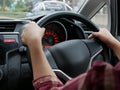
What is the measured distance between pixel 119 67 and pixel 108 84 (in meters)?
0.06

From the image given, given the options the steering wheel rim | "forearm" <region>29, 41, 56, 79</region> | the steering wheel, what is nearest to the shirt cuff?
"forearm" <region>29, 41, 56, 79</region>

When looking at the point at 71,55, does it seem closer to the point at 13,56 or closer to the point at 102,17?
the point at 13,56

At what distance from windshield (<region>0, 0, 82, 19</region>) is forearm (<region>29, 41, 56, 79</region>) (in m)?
0.93

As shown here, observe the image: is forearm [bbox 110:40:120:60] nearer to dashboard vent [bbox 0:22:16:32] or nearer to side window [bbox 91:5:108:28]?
dashboard vent [bbox 0:22:16:32]

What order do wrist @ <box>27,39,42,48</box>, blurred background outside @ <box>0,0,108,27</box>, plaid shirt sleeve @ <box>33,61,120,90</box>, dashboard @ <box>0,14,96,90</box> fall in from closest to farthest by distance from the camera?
1. plaid shirt sleeve @ <box>33,61,120,90</box>
2. wrist @ <box>27,39,42,48</box>
3. dashboard @ <box>0,14,96,90</box>
4. blurred background outside @ <box>0,0,108,27</box>

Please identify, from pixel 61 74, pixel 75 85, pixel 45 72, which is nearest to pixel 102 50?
pixel 61 74

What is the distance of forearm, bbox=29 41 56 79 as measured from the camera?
4.16 ft

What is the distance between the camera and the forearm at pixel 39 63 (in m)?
1.27

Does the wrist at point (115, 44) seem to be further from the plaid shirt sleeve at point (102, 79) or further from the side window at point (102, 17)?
the side window at point (102, 17)

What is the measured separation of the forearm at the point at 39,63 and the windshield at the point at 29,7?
0.93 metres

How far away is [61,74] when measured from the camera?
163cm

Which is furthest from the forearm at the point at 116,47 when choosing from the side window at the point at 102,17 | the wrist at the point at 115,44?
the side window at the point at 102,17

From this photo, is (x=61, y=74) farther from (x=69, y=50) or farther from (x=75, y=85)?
(x=75, y=85)

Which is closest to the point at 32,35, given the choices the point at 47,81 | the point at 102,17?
the point at 47,81
